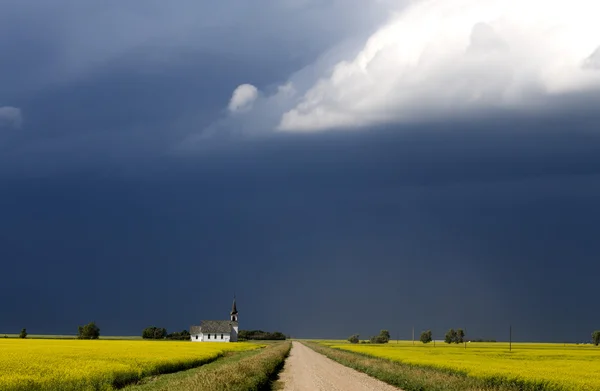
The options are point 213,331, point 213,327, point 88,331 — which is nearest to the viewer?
point 88,331

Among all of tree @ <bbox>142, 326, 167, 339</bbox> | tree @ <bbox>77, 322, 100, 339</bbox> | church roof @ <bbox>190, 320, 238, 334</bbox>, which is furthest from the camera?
tree @ <bbox>142, 326, 167, 339</bbox>

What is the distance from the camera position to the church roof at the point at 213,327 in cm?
18362

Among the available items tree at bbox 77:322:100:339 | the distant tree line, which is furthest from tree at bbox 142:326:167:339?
tree at bbox 77:322:100:339

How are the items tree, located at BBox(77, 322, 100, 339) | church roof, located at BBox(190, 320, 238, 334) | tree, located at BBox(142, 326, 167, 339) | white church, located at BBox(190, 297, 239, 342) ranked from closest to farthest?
tree, located at BBox(77, 322, 100, 339) < white church, located at BBox(190, 297, 239, 342) < church roof, located at BBox(190, 320, 238, 334) < tree, located at BBox(142, 326, 167, 339)

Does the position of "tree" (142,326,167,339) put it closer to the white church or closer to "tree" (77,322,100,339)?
the white church

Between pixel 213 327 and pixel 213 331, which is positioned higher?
pixel 213 327

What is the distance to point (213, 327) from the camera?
184 m

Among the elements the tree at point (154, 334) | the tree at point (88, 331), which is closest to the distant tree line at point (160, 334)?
the tree at point (154, 334)

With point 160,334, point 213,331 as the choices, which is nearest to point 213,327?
point 213,331

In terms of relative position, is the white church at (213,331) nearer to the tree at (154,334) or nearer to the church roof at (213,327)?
the church roof at (213,327)

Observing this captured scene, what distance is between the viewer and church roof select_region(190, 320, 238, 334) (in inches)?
7229

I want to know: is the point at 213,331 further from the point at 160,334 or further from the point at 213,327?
the point at 160,334

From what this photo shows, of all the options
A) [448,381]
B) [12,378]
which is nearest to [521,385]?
[448,381]

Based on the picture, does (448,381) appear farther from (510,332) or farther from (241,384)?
(510,332)
